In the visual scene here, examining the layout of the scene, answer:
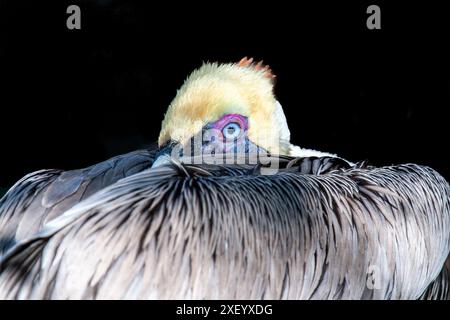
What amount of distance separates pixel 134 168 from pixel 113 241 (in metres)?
0.54

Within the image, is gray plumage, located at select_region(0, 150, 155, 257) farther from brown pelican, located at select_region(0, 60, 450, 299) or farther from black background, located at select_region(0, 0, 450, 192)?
black background, located at select_region(0, 0, 450, 192)

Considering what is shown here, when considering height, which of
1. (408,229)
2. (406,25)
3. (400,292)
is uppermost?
(406,25)

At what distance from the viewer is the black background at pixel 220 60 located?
3.02 metres

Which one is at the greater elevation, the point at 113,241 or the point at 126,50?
the point at 126,50

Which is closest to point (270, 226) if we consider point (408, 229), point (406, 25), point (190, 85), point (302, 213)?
point (302, 213)

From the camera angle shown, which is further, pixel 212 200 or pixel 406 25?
pixel 406 25

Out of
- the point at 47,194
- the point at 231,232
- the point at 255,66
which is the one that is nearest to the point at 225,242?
the point at 231,232

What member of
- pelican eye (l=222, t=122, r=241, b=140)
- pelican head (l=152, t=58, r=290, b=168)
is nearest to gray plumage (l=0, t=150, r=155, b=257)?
pelican head (l=152, t=58, r=290, b=168)

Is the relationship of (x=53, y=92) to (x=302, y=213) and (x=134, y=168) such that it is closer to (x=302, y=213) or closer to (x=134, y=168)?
(x=134, y=168)

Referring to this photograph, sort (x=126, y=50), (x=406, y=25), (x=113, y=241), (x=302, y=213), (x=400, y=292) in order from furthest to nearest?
(x=126, y=50) < (x=406, y=25) < (x=400, y=292) < (x=302, y=213) < (x=113, y=241)

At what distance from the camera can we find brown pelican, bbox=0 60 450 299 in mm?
1117

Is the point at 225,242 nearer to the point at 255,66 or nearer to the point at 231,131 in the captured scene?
the point at 231,131

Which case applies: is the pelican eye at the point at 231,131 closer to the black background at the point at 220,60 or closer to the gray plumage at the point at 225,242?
the gray plumage at the point at 225,242

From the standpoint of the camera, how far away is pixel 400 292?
4.49ft
